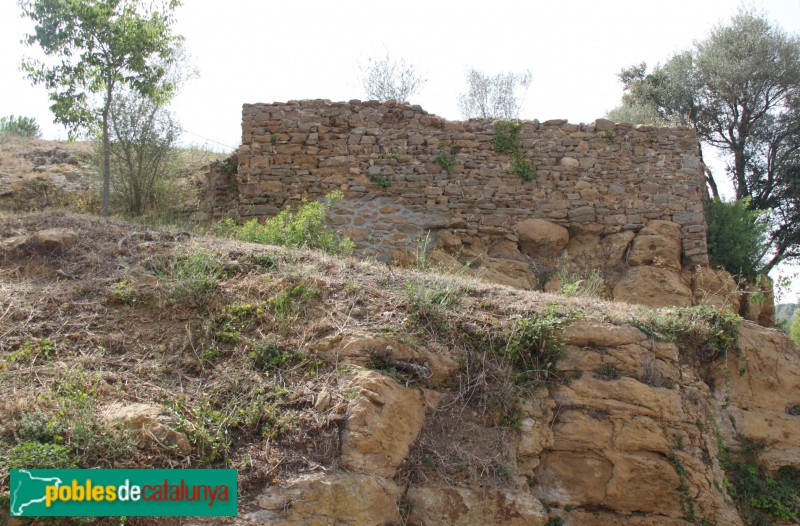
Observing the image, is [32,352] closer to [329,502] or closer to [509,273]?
[329,502]

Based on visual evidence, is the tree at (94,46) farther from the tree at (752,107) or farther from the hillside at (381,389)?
the tree at (752,107)

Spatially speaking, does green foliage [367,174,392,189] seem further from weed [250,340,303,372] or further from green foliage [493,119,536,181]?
weed [250,340,303,372]

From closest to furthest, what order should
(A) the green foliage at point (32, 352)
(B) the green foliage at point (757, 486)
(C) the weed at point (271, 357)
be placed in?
(A) the green foliage at point (32, 352), (C) the weed at point (271, 357), (B) the green foliage at point (757, 486)

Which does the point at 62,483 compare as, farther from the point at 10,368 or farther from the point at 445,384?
the point at 445,384

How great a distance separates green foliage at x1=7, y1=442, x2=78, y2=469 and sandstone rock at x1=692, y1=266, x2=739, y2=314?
8126 millimetres

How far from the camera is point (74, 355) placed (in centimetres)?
518

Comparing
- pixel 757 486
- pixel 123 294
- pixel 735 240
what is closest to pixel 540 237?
pixel 735 240

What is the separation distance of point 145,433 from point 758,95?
1374 centimetres

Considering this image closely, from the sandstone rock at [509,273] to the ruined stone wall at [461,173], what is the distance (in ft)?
1.22

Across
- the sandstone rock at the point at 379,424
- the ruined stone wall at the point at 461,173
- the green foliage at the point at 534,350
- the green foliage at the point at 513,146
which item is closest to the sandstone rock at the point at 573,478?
the green foliage at the point at 534,350

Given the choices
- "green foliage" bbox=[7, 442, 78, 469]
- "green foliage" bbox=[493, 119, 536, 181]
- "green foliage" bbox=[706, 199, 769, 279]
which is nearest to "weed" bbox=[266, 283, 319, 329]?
"green foliage" bbox=[7, 442, 78, 469]

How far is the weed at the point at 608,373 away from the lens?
5.74 m

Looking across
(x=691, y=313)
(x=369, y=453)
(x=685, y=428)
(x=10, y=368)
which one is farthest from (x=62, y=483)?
(x=691, y=313)

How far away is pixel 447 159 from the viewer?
34.5 ft
